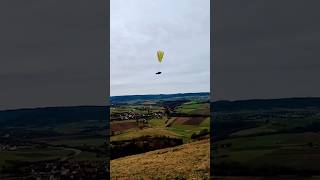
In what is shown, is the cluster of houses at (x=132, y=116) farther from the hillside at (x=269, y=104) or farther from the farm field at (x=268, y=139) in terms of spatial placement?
the farm field at (x=268, y=139)

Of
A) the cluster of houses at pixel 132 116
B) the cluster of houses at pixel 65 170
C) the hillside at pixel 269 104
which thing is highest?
the hillside at pixel 269 104

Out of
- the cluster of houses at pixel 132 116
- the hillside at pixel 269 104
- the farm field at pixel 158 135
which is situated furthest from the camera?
the hillside at pixel 269 104

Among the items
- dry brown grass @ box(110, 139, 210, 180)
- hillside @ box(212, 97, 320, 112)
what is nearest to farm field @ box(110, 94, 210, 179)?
dry brown grass @ box(110, 139, 210, 180)

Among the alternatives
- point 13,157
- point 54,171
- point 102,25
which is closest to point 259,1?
point 102,25

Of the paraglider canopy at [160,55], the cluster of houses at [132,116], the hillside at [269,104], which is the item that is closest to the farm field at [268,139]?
the hillside at [269,104]

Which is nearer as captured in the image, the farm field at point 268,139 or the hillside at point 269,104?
the hillside at point 269,104

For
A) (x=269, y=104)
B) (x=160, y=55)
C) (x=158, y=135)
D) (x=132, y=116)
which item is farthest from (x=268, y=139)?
(x=160, y=55)

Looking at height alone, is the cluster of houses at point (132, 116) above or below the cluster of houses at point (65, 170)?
above

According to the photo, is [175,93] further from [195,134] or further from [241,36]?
[241,36]
